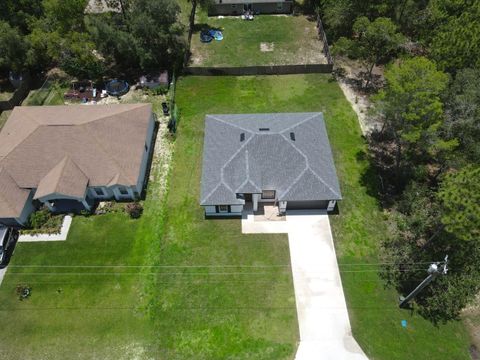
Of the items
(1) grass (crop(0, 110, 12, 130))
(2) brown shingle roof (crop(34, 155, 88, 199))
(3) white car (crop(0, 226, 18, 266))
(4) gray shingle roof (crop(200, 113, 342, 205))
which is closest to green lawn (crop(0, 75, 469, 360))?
(3) white car (crop(0, 226, 18, 266))

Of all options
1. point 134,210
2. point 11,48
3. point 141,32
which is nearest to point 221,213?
point 134,210

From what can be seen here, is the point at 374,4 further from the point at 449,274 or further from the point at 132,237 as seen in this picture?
the point at 132,237

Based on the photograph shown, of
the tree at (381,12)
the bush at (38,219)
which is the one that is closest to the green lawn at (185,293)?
the bush at (38,219)

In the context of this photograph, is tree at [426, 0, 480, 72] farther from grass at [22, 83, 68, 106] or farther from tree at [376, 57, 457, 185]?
grass at [22, 83, 68, 106]

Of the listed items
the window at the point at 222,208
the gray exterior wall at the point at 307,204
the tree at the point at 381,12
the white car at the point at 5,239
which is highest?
the tree at the point at 381,12

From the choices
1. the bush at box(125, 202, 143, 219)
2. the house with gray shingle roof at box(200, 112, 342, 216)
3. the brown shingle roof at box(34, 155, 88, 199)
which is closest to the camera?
the house with gray shingle roof at box(200, 112, 342, 216)

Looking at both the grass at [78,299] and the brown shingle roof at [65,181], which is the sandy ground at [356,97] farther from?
the brown shingle roof at [65,181]
